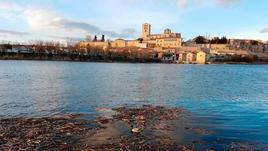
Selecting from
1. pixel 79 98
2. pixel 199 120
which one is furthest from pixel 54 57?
pixel 199 120

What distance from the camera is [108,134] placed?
45.3 ft

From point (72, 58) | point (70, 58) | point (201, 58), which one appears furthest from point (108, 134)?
point (201, 58)

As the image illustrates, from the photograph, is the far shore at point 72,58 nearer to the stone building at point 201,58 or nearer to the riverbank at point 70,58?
the riverbank at point 70,58

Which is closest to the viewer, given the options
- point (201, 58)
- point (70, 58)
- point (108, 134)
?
point (108, 134)

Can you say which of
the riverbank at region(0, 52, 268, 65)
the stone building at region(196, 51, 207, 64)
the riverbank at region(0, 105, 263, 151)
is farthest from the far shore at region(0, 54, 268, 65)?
the riverbank at region(0, 105, 263, 151)

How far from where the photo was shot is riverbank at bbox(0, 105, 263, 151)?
12031 mm

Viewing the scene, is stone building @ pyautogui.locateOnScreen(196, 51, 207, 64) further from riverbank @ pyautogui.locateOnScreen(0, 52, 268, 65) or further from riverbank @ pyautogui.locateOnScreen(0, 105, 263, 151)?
riverbank @ pyautogui.locateOnScreen(0, 105, 263, 151)

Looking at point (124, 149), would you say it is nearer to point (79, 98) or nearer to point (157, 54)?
point (79, 98)

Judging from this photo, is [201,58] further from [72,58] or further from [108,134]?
[108,134]

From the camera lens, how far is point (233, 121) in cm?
1769

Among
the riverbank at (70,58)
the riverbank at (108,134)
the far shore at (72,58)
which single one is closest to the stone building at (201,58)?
the far shore at (72,58)

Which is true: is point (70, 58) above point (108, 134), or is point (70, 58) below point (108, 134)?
below

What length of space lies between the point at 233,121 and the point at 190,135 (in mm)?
4469

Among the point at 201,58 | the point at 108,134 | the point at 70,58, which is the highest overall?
the point at 108,134
